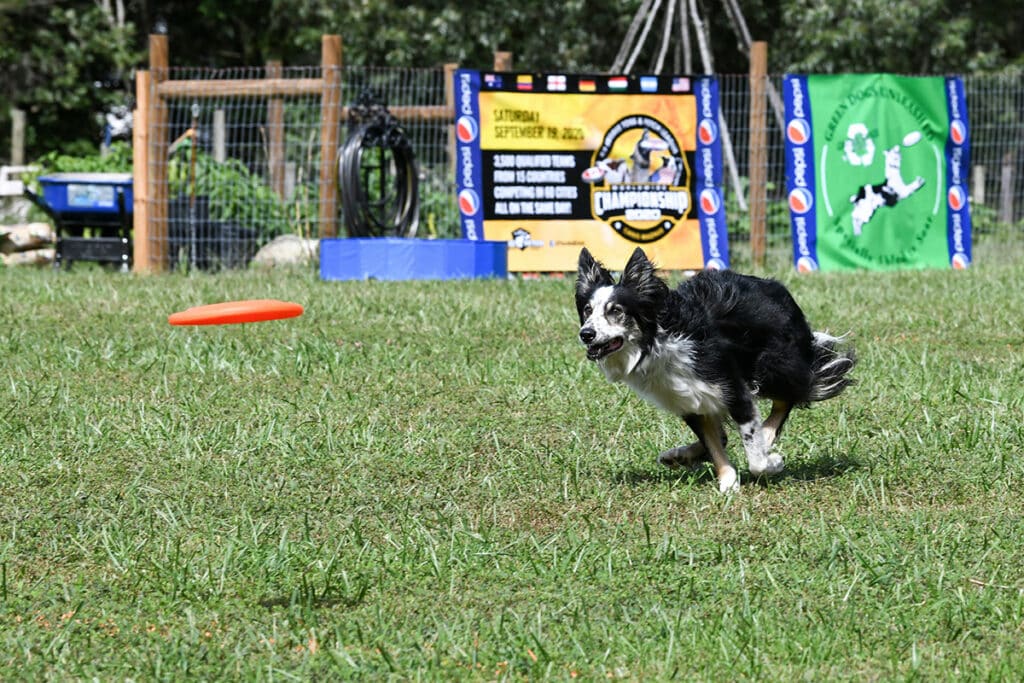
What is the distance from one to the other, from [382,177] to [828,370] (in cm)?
1047

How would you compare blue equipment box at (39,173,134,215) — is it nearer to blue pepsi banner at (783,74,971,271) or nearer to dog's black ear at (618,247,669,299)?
blue pepsi banner at (783,74,971,271)

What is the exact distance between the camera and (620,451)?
21.6ft

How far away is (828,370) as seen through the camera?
622 cm

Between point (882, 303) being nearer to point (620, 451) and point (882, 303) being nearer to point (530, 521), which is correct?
point (620, 451)

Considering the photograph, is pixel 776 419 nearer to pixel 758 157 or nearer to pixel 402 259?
pixel 402 259

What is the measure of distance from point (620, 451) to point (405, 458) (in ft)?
3.25

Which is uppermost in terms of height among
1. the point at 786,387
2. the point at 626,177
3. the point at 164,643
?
the point at 626,177

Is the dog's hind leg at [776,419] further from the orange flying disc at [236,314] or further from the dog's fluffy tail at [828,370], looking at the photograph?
the orange flying disc at [236,314]

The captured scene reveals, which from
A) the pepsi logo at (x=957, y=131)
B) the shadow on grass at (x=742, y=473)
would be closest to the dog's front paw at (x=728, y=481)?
the shadow on grass at (x=742, y=473)

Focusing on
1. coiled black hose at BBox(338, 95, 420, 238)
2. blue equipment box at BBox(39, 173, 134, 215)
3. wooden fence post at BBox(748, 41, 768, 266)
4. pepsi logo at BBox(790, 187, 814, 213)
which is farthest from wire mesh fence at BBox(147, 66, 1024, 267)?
pepsi logo at BBox(790, 187, 814, 213)

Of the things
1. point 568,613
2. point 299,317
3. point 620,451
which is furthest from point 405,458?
point 299,317

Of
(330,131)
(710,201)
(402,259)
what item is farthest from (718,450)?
(330,131)

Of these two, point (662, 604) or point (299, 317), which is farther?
point (299, 317)

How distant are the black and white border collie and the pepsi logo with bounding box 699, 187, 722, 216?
31.0 feet
